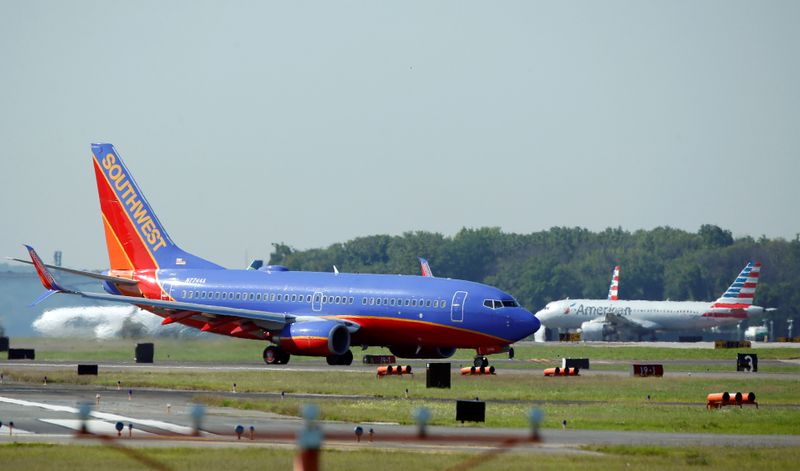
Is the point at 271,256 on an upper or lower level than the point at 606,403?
upper

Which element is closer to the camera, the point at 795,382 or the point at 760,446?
the point at 760,446

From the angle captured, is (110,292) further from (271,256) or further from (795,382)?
(271,256)

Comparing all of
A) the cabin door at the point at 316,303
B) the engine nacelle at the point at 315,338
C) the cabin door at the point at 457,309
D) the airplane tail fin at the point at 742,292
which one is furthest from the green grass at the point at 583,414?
the airplane tail fin at the point at 742,292

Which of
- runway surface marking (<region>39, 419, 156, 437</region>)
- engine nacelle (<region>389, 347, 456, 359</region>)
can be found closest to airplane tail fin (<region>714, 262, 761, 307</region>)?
engine nacelle (<region>389, 347, 456, 359</region>)

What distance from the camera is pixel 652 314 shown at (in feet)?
432

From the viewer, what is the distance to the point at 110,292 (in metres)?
70.2

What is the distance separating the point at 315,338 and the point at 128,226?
553 inches

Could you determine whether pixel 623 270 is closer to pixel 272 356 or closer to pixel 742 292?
pixel 742 292

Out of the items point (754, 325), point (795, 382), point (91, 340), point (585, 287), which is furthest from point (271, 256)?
point (795, 382)

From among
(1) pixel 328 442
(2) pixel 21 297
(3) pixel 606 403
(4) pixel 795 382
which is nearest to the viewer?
(1) pixel 328 442

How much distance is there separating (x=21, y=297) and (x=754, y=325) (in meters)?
94.5

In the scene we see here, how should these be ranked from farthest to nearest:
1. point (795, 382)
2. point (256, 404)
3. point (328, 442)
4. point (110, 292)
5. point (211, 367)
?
point (110, 292) → point (211, 367) → point (795, 382) → point (256, 404) → point (328, 442)

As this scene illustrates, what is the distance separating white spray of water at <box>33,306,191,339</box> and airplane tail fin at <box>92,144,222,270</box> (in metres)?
5.95

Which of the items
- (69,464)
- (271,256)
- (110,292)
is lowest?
(69,464)
